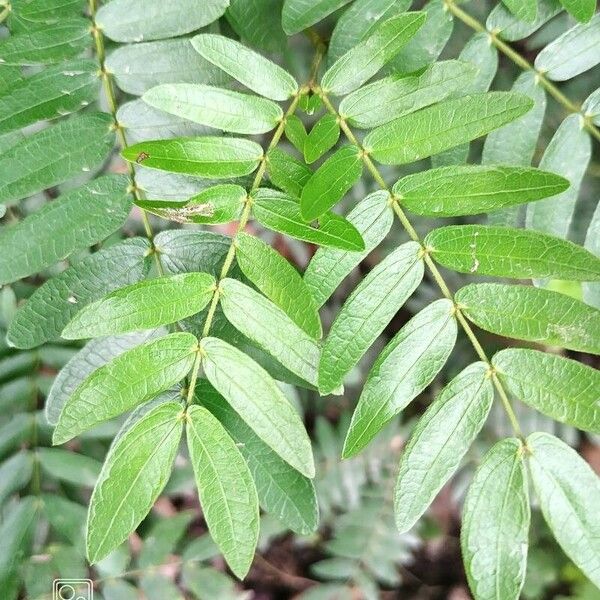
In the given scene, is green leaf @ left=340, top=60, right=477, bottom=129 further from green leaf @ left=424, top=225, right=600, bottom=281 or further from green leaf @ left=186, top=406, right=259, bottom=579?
green leaf @ left=186, top=406, right=259, bottom=579

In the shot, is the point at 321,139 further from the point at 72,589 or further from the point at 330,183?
the point at 72,589

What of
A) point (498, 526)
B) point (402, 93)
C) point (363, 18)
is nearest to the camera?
point (498, 526)

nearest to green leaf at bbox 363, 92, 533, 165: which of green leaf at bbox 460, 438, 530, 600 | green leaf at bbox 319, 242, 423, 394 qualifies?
green leaf at bbox 319, 242, 423, 394

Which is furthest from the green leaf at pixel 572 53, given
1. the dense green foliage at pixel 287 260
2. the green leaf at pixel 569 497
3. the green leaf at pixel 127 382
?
the green leaf at pixel 127 382

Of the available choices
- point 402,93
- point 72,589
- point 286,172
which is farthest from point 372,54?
point 72,589

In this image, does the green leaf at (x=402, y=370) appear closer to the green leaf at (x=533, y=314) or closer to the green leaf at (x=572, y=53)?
→ the green leaf at (x=533, y=314)
